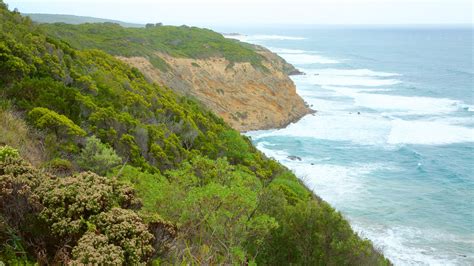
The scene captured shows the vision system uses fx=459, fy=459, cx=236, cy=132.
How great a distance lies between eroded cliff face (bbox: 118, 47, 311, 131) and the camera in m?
47.2

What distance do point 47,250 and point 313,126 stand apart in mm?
43871

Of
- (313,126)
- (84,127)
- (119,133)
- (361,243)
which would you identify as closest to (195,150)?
(119,133)

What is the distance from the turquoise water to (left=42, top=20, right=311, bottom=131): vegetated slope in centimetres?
311

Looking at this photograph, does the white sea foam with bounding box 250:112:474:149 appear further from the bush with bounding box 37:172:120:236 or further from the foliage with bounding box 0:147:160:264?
the foliage with bounding box 0:147:160:264

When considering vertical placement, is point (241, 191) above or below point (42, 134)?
below

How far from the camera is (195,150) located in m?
19.2

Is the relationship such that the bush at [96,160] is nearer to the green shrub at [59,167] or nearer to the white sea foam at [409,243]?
the green shrub at [59,167]

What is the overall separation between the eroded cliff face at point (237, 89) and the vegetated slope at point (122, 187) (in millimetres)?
22580

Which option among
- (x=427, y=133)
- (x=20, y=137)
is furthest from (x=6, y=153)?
(x=427, y=133)

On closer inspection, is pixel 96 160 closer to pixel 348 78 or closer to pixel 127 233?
pixel 127 233

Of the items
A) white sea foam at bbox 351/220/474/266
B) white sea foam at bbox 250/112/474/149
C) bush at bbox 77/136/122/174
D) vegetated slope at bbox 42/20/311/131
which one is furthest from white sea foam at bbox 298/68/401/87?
bush at bbox 77/136/122/174

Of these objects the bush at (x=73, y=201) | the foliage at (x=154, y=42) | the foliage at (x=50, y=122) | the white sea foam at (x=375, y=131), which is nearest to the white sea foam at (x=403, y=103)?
the white sea foam at (x=375, y=131)

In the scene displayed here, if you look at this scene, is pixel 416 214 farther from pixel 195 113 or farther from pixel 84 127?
pixel 84 127

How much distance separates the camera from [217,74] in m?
53.5
